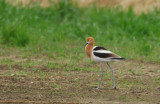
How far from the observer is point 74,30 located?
10.1 metres

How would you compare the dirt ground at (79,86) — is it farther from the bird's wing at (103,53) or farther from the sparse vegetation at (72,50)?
the bird's wing at (103,53)

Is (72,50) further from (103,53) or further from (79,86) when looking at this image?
(103,53)

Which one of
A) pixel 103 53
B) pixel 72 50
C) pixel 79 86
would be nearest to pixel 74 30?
pixel 72 50

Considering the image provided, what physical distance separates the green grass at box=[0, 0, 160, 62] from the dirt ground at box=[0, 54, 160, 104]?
1.04 metres

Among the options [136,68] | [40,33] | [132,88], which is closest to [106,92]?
[132,88]

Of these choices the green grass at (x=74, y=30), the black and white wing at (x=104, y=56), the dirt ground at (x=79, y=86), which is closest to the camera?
the dirt ground at (x=79, y=86)

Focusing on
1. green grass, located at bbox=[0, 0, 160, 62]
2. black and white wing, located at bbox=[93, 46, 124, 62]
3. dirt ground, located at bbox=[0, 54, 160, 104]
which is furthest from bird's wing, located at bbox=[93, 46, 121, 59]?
green grass, located at bbox=[0, 0, 160, 62]

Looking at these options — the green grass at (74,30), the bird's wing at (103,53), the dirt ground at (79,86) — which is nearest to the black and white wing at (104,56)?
the bird's wing at (103,53)

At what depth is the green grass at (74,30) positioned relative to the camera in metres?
8.71

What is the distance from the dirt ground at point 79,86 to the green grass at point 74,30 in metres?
1.04

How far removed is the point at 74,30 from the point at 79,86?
13.9ft

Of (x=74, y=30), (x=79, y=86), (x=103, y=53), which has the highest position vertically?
(x=74, y=30)

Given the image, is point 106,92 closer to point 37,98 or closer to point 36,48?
point 37,98

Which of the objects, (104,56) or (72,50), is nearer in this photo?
(104,56)
